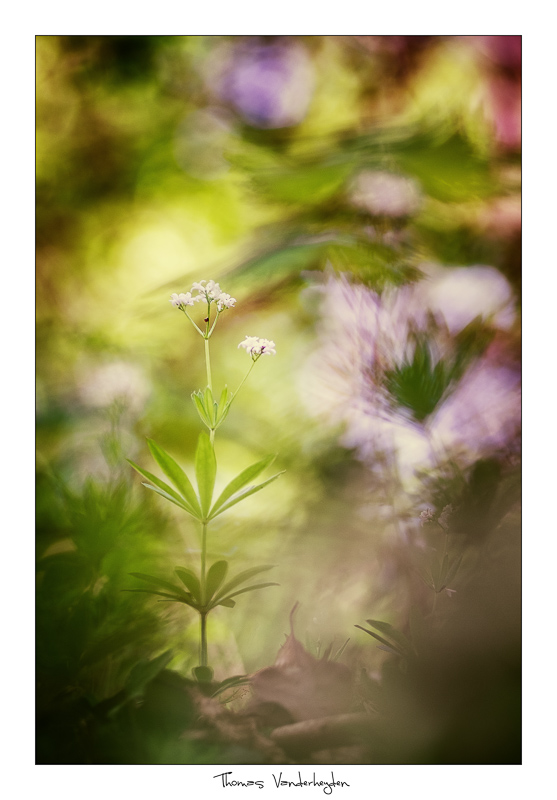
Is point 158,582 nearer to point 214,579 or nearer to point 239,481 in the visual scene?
point 214,579

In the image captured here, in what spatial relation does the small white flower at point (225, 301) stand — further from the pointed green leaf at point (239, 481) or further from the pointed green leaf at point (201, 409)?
the pointed green leaf at point (239, 481)

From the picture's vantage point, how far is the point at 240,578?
48.6 inches

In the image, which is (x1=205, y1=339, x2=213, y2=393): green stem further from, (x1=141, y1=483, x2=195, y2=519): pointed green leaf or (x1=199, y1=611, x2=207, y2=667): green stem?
(x1=199, y1=611, x2=207, y2=667): green stem

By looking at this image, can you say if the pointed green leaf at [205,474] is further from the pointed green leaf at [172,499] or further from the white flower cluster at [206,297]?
the white flower cluster at [206,297]

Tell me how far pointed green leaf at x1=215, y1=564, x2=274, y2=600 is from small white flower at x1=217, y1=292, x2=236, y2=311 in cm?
57

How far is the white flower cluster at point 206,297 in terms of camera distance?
4.11 feet

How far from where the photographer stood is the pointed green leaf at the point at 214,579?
1231 mm

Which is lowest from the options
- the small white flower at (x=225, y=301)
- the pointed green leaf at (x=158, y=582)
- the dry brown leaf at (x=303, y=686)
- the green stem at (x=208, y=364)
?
the dry brown leaf at (x=303, y=686)

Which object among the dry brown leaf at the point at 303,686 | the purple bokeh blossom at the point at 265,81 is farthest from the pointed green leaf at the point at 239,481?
the purple bokeh blossom at the point at 265,81

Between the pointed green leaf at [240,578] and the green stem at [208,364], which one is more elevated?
the green stem at [208,364]
